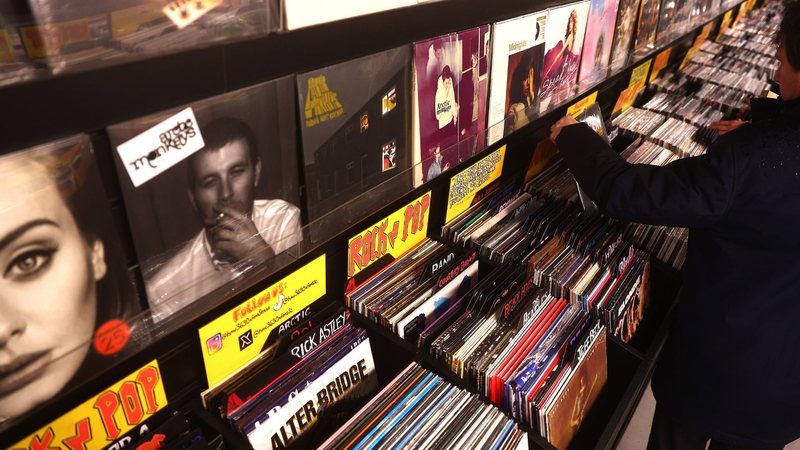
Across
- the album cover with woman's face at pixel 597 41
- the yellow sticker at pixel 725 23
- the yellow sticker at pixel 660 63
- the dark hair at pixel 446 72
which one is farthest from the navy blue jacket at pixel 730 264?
the yellow sticker at pixel 725 23

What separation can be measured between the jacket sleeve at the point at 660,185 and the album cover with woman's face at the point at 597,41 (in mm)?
696

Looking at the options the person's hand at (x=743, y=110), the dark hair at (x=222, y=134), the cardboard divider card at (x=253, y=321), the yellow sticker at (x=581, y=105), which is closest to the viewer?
the dark hair at (x=222, y=134)

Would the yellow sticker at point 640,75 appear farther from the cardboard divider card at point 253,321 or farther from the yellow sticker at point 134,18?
the yellow sticker at point 134,18

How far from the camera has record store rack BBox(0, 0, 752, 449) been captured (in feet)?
2.43

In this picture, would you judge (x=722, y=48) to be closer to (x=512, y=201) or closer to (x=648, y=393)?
(x=648, y=393)

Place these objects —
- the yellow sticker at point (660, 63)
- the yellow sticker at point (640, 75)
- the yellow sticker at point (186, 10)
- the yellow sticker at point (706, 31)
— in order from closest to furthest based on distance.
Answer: the yellow sticker at point (186, 10) → the yellow sticker at point (640, 75) → the yellow sticker at point (660, 63) → the yellow sticker at point (706, 31)

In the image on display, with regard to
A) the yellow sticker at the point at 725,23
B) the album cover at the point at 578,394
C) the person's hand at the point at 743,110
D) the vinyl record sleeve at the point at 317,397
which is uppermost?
the yellow sticker at the point at 725,23

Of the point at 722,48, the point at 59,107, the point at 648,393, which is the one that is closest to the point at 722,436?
the point at 648,393

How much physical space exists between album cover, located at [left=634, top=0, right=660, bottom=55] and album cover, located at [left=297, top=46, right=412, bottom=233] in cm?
184

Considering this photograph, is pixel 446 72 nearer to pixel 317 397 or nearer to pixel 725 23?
pixel 317 397

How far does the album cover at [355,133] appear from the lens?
3.62 ft

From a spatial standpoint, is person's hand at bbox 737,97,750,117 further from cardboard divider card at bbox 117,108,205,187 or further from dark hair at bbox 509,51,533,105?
cardboard divider card at bbox 117,108,205,187

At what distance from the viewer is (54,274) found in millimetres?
767

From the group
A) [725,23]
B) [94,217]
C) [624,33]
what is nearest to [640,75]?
[624,33]
